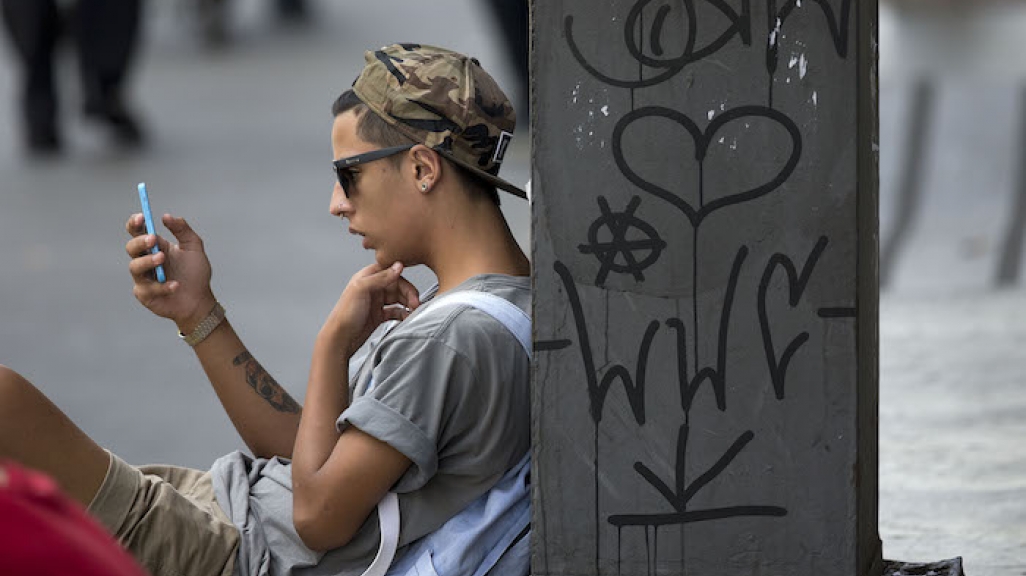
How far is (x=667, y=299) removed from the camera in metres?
2.76

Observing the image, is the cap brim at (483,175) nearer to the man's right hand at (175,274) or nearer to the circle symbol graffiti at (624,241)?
the circle symbol graffiti at (624,241)

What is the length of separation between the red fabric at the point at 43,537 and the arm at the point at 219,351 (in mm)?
1682

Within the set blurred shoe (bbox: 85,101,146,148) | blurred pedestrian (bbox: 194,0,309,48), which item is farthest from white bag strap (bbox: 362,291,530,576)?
blurred pedestrian (bbox: 194,0,309,48)

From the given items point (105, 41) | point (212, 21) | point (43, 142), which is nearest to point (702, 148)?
point (105, 41)

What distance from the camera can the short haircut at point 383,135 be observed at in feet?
10.1

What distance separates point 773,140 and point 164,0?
1234cm

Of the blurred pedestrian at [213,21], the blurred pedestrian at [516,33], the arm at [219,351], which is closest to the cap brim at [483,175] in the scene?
the arm at [219,351]

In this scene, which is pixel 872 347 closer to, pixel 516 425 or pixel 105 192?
pixel 516 425

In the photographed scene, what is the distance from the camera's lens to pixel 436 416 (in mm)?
2840

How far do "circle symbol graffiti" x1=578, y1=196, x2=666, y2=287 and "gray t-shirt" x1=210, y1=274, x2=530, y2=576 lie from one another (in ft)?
0.82

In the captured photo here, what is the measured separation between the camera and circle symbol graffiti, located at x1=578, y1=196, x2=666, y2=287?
9.05ft

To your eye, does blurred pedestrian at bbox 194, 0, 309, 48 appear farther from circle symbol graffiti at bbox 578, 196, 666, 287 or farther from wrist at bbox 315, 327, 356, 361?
circle symbol graffiti at bbox 578, 196, 666, 287

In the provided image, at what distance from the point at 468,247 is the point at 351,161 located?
0.24 m

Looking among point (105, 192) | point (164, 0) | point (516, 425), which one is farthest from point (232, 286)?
point (164, 0)
